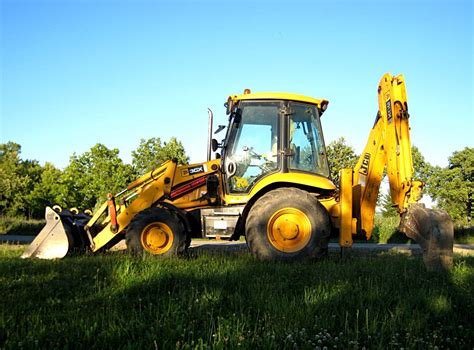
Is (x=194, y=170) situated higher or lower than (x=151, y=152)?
lower

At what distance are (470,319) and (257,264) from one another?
3112 millimetres

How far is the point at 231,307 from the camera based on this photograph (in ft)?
12.3

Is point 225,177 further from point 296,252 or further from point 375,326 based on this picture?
point 375,326

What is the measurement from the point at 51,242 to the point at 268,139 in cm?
413

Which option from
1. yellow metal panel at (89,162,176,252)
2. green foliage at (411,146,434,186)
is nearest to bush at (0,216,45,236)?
yellow metal panel at (89,162,176,252)

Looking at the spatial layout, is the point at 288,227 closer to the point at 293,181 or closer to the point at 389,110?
the point at 293,181

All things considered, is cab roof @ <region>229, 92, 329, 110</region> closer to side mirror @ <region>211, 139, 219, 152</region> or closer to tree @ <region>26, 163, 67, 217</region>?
side mirror @ <region>211, 139, 219, 152</region>

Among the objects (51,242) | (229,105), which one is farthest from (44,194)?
(229,105)

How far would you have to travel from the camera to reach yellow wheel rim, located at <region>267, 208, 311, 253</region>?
6.95 m

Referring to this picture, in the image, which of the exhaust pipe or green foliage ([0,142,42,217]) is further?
green foliage ([0,142,42,217])

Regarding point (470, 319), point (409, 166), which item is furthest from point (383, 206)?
point (470, 319)

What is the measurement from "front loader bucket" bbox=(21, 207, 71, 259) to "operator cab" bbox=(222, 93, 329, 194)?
294 cm

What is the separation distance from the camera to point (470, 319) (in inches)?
142

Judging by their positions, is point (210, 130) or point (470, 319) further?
point (210, 130)
